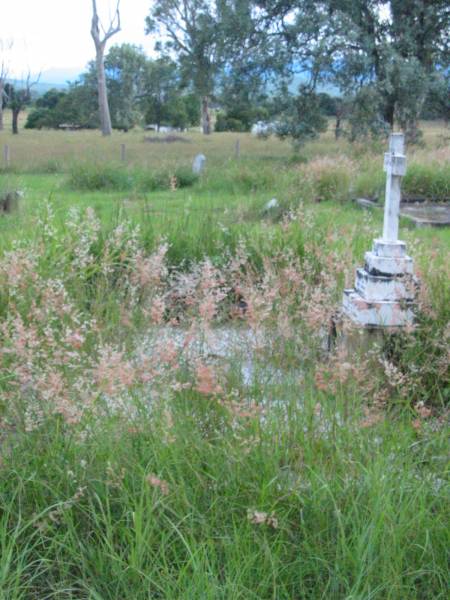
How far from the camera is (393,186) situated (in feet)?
12.8

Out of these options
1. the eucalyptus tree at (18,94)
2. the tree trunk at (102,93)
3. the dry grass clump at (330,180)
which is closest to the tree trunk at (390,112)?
the dry grass clump at (330,180)

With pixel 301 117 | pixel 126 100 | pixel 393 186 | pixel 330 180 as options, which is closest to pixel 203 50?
pixel 301 117

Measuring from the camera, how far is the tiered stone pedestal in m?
3.57

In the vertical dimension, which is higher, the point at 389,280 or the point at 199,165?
the point at 199,165

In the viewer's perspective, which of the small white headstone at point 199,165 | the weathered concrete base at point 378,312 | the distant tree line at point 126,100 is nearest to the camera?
the weathered concrete base at point 378,312

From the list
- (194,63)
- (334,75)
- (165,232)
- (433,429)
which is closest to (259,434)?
(433,429)

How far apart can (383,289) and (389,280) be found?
6 centimetres

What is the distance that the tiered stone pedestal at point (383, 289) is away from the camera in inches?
140

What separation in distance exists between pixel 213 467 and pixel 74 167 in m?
13.7

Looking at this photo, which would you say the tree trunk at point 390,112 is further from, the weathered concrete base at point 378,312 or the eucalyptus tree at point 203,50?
the weathered concrete base at point 378,312

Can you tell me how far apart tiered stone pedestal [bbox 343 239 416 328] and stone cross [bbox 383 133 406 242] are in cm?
8

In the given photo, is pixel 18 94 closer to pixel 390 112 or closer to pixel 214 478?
pixel 390 112

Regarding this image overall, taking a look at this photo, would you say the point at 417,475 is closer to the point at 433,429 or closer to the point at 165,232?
the point at 433,429

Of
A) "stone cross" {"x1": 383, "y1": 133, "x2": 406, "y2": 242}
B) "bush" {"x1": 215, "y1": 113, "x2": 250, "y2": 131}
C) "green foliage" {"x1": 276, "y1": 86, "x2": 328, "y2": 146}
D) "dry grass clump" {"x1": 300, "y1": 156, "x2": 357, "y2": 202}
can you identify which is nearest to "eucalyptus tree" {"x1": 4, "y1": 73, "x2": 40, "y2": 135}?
"bush" {"x1": 215, "y1": 113, "x2": 250, "y2": 131}
